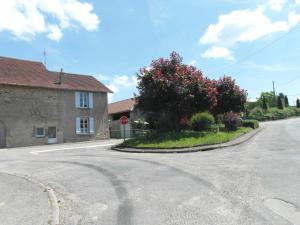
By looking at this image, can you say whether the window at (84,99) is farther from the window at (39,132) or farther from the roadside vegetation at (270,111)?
the roadside vegetation at (270,111)

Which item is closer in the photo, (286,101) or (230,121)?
(230,121)

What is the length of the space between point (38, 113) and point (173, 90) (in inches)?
553

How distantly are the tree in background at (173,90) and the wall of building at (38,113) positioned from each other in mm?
11126

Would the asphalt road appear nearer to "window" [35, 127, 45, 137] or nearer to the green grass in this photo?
the green grass

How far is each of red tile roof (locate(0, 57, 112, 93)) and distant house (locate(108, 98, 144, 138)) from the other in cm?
505

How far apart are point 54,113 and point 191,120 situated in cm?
1248

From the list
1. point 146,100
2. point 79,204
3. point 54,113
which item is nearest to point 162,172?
point 79,204

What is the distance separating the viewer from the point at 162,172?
40.7 ft

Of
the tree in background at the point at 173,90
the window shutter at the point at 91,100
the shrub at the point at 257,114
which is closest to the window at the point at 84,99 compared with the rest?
the window shutter at the point at 91,100

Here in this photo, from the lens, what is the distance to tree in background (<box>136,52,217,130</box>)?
26.8 m

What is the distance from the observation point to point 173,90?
26750mm

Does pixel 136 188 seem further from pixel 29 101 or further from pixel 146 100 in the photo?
pixel 29 101

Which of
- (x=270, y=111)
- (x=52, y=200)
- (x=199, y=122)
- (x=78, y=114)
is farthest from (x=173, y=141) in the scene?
(x=270, y=111)

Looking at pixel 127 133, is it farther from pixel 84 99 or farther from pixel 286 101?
pixel 286 101
